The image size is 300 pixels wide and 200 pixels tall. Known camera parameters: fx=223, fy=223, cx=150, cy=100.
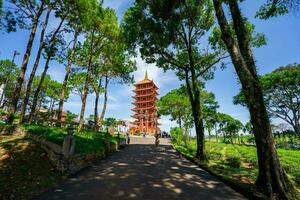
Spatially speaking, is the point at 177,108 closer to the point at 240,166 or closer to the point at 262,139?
the point at 240,166

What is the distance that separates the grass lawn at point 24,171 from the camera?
6370 mm

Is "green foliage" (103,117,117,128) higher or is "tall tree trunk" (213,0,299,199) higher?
"green foliage" (103,117,117,128)

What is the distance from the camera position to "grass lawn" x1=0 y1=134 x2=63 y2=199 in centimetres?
637

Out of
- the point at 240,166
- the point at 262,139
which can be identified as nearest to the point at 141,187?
the point at 262,139

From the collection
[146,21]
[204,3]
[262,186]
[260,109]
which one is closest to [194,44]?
[204,3]

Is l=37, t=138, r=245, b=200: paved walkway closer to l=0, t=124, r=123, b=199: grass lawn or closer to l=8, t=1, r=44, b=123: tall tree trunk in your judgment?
l=0, t=124, r=123, b=199: grass lawn

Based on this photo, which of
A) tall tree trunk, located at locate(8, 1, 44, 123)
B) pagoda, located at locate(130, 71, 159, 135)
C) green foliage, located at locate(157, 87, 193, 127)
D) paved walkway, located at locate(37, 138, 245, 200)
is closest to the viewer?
paved walkway, located at locate(37, 138, 245, 200)

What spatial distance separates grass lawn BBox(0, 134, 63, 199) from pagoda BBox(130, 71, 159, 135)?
67.5m

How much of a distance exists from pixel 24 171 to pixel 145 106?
74908 mm

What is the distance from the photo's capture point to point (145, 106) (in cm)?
8262

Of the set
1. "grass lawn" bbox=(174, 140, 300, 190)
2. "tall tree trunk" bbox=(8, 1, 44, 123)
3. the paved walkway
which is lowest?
the paved walkway

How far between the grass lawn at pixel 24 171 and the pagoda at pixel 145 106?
67454 mm

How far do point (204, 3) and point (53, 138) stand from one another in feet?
46.7

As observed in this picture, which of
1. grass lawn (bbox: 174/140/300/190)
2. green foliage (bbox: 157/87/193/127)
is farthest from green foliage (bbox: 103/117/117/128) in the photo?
grass lawn (bbox: 174/140/300/190)
